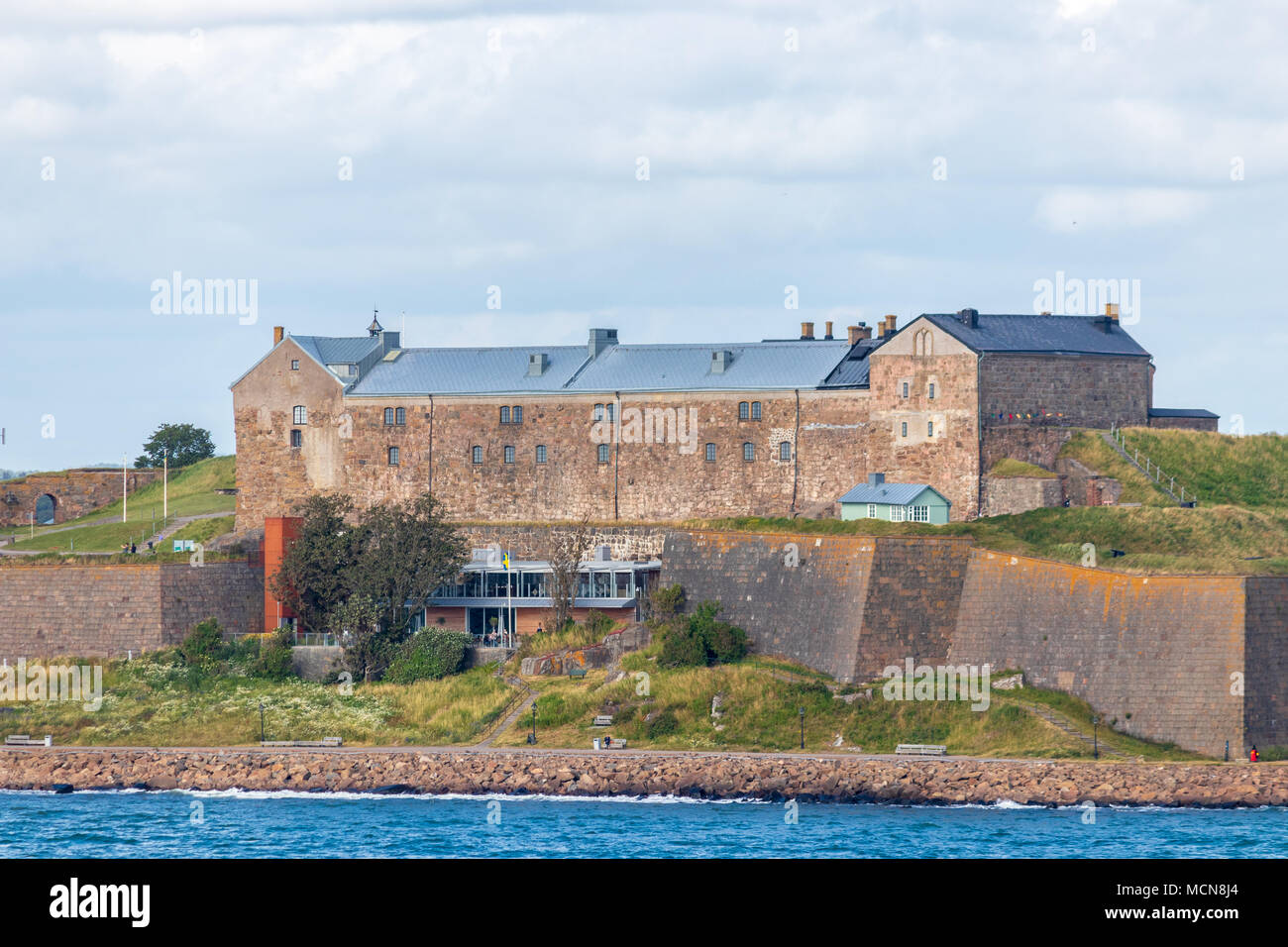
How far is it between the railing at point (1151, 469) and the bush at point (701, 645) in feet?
45.0

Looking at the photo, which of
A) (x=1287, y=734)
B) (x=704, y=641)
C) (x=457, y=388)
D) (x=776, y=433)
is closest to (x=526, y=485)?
(x=457, y=388)

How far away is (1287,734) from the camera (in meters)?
43.8

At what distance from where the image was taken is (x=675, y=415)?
209ft

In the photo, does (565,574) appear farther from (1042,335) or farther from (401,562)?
(1042,335)

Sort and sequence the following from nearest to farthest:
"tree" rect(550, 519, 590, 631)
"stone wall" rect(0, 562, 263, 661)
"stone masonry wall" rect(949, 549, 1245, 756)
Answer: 1. "stone masonry wall" rect(949, 549, 1245, 756)
2. "tree" rect(550, 519, 590, 631)
3. "stone wall" rect(0, 562, 263, 661)

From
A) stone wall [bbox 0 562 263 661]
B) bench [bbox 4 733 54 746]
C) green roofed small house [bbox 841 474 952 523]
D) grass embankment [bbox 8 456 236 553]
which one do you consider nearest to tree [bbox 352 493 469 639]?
stone wall [bbox 0 562 263 661]

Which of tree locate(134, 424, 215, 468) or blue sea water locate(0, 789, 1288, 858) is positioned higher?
tree locate(134, 424, 215, 468)

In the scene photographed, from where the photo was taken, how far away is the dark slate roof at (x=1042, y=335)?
59.0 meters

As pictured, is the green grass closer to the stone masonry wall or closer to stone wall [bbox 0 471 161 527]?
the stone masonry wall

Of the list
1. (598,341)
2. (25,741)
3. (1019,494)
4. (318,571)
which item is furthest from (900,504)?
(25,741)

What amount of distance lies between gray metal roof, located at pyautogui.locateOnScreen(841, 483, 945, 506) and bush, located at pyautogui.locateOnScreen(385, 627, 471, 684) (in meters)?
12.4

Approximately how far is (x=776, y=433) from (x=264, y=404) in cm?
1882

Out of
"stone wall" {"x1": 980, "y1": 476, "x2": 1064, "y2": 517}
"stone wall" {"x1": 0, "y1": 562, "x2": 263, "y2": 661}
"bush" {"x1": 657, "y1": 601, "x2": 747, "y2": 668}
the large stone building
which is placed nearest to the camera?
"bush" {"x1": 657, "y1": 601, "x2": 747, "y2": 668}

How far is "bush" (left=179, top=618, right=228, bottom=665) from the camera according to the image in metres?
58.1
